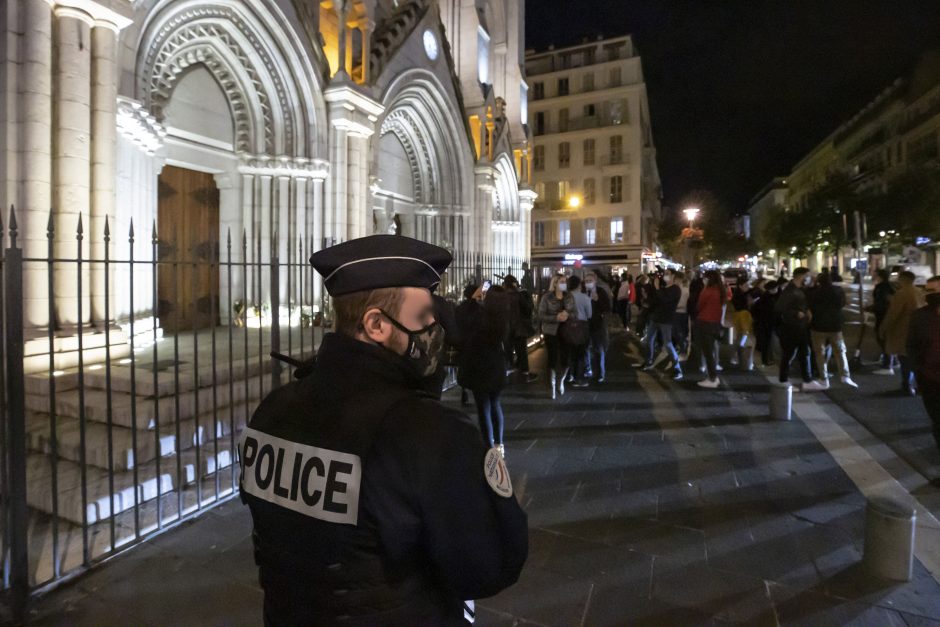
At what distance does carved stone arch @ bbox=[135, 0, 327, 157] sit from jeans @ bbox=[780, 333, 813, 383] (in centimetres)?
846

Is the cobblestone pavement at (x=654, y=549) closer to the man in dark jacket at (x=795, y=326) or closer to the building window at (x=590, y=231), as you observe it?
the man in dark jacket at (x=795, y=326)

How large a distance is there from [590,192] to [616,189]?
6.05 ft

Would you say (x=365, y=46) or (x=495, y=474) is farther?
(x=365, y=46)

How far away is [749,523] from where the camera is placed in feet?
13.5

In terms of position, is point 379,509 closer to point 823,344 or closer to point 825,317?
point 825,317

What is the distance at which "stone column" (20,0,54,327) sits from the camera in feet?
18.8

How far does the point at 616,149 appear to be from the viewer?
40688mm

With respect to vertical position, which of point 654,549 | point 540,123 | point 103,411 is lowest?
point 654,549

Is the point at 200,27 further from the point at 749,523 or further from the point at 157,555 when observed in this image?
the point at 749,523

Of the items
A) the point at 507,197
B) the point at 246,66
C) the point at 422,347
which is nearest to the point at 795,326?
the point at 422,347

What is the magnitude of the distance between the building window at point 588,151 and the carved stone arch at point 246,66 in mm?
33681

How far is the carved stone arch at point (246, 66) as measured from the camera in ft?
26.1

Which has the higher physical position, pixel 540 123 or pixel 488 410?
pixel 540 123

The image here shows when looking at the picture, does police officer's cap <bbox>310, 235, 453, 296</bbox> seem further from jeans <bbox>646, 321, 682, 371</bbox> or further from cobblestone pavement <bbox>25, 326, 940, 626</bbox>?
jeans <bbox>646, 321, 682, 371</bbox>
